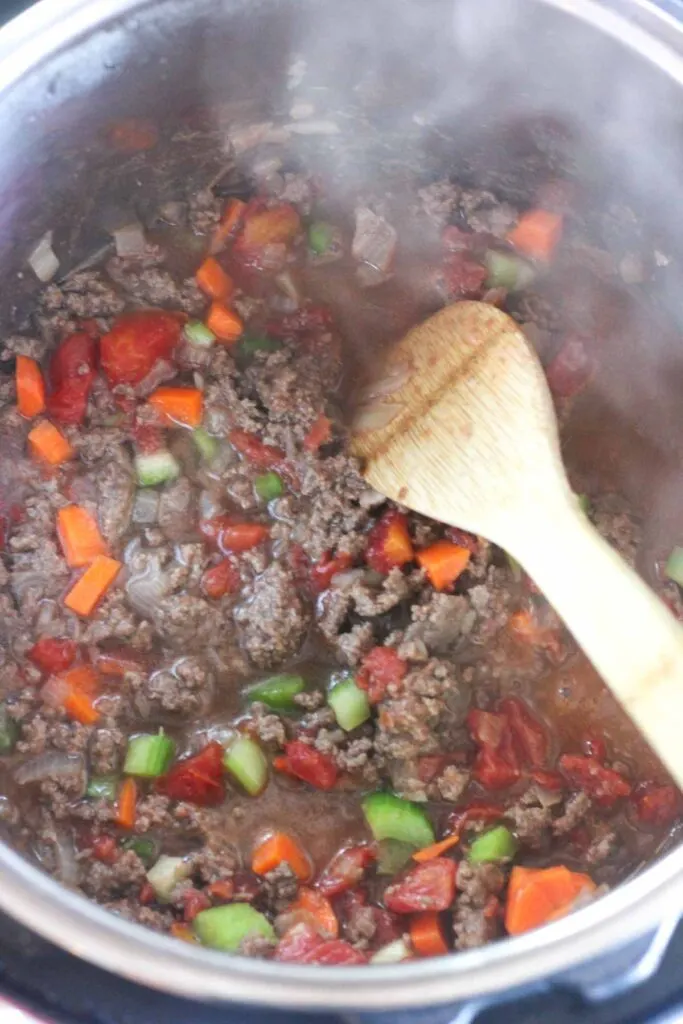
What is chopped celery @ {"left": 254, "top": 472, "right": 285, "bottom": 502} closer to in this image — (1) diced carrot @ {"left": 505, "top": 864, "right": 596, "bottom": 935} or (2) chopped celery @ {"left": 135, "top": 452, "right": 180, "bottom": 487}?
(2) chopped celery @ {"left": 135, "top": 452, "right": 180, "bottom": 487}

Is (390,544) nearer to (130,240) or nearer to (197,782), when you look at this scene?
(197,782)

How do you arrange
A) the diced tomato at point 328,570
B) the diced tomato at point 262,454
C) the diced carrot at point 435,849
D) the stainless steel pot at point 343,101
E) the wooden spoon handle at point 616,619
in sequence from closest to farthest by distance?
the stainless steel pot at point 343,101 → the wooden spoon handle at point 616,619 → the diced carrot at point 435,849 → the diced tomato at point 328,570 → the diced tomato at point 262,454

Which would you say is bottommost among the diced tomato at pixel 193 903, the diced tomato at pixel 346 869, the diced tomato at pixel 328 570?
the diced tomato at pixel 346 869

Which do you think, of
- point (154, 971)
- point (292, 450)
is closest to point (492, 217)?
point (292, 450)

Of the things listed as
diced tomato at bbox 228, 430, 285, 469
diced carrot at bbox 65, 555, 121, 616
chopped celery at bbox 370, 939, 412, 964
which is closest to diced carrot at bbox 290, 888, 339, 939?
chopped celery at bbox 370, 939, 412, 964

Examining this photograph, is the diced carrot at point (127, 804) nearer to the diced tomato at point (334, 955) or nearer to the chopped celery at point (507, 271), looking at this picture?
the diced tomato at point (334, 955)

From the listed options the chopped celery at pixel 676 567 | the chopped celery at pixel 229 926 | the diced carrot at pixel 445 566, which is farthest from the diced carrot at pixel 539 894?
the chopped celery at pixel 676 567

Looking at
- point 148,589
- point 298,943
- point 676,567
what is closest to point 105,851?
point 298,943
